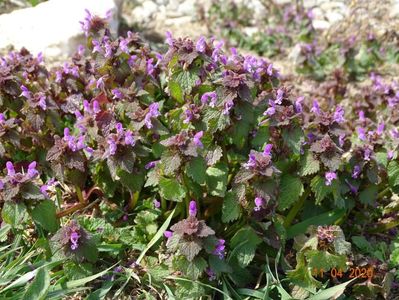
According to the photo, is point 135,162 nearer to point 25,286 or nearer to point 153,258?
point 153,258

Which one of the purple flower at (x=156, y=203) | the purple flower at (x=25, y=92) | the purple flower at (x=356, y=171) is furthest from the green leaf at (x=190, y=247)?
the purple flower at (x=25, y=92)

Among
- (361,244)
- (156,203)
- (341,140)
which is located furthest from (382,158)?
(156,203)

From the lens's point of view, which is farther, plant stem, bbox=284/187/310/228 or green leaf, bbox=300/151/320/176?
plant stem, bbox=284/187/310/228

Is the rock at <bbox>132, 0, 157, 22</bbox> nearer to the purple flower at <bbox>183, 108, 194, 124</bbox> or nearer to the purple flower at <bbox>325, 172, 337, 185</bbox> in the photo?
the purple flower at <bbox>183, 108, 194, 124</bbox>

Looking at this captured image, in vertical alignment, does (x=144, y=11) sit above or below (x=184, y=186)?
below

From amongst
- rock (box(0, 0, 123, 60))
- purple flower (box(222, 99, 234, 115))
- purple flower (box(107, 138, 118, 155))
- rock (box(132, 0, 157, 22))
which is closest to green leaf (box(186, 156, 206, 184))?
purple flower (box(222, 99, 234, 115))

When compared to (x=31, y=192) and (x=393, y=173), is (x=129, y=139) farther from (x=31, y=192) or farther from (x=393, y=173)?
(x=393, y=173)

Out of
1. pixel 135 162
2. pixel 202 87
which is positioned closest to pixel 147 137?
pixel 135 162

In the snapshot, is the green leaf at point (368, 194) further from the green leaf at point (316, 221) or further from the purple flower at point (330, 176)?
the purple flower at point (330, 176)

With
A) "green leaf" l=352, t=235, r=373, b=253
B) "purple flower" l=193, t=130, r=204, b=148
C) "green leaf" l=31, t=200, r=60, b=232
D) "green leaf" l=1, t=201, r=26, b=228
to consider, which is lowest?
"green leaf" l=352, t=235, r=373, b=253
